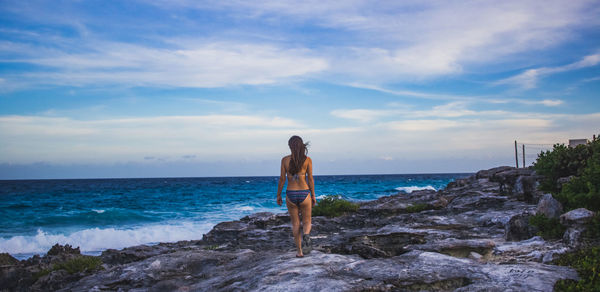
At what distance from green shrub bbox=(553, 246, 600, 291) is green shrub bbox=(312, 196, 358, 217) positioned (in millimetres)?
10530

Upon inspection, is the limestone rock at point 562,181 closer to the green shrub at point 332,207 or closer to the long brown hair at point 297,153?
the long brown hair at point 297,153

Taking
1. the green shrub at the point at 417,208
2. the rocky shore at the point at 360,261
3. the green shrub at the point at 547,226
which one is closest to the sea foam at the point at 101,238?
→ the rocky shore at the point at 360,261

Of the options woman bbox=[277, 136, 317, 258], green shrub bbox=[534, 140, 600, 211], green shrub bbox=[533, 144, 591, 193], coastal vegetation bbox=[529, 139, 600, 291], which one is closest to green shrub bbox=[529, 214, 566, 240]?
coastal vegetation bbox=[529, 139, 600, 291]

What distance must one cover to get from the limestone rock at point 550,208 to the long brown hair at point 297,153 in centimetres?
545

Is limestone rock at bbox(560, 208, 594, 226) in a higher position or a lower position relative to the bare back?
lower

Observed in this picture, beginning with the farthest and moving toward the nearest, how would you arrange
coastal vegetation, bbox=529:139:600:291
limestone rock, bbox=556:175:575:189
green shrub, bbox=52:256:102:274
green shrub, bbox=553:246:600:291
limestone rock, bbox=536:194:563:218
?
limestone rock, bbox=556:175:575:189 → green shrub, bbox=52:256:102:274 → limestone rock, bbox=536:194:563:218 → coastal vegetation, bbox=529:139:600:291 → green shrub, bbox=553:246:600:291

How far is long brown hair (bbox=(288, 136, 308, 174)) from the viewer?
286 inches

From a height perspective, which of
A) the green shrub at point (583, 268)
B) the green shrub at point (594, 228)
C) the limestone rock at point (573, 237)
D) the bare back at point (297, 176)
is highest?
the bare back at point (297, 176)

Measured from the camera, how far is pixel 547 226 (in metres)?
8.38

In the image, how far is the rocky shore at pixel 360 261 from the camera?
5.73 meters

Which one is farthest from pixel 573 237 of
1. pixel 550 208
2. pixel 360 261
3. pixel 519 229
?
pixel 360 261

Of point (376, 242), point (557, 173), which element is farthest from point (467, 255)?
point (557, 173)

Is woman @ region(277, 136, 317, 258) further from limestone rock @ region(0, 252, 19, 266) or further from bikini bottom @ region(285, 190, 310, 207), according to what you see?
limestone rock @ region(0, 252, 19, 266)

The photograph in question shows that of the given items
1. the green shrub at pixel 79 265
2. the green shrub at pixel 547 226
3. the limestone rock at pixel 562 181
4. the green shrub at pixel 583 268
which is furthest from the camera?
the limestone rock at pixel 562 181
